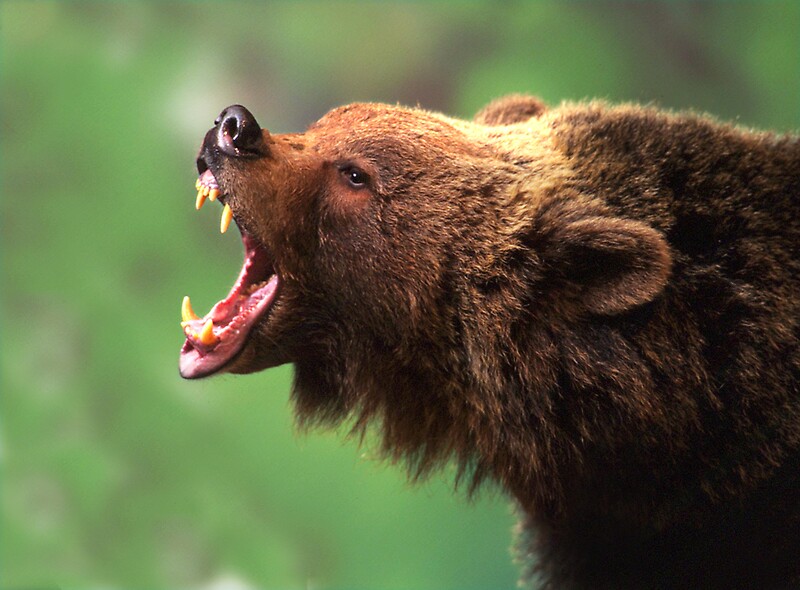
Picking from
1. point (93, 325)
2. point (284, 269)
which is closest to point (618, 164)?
point (284, 269)

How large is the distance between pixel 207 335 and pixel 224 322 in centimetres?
8

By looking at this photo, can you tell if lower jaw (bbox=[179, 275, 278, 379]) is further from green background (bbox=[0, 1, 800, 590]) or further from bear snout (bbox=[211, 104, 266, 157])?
green background (bbox=[0, 1, 800, 590])

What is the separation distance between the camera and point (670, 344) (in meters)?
2.31

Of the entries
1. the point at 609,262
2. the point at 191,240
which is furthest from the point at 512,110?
the point at 191,240

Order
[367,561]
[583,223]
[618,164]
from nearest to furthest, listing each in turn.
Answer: [583,223]
[618,164]
[367,561]

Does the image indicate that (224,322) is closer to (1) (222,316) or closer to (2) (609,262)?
(1) (222,316)

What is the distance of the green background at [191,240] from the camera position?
415 centimetres

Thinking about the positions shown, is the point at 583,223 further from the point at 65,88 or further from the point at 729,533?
the point at 65,88

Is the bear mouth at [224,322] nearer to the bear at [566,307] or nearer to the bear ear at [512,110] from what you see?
the bear at [566,307]

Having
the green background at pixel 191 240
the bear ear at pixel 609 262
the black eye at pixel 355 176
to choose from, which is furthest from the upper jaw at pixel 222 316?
the green background at pixel 191 240

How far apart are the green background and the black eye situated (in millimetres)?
1822

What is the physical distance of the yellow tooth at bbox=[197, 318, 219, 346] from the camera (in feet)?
8.29

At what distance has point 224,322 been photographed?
2588mm

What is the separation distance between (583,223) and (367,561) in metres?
2.37
